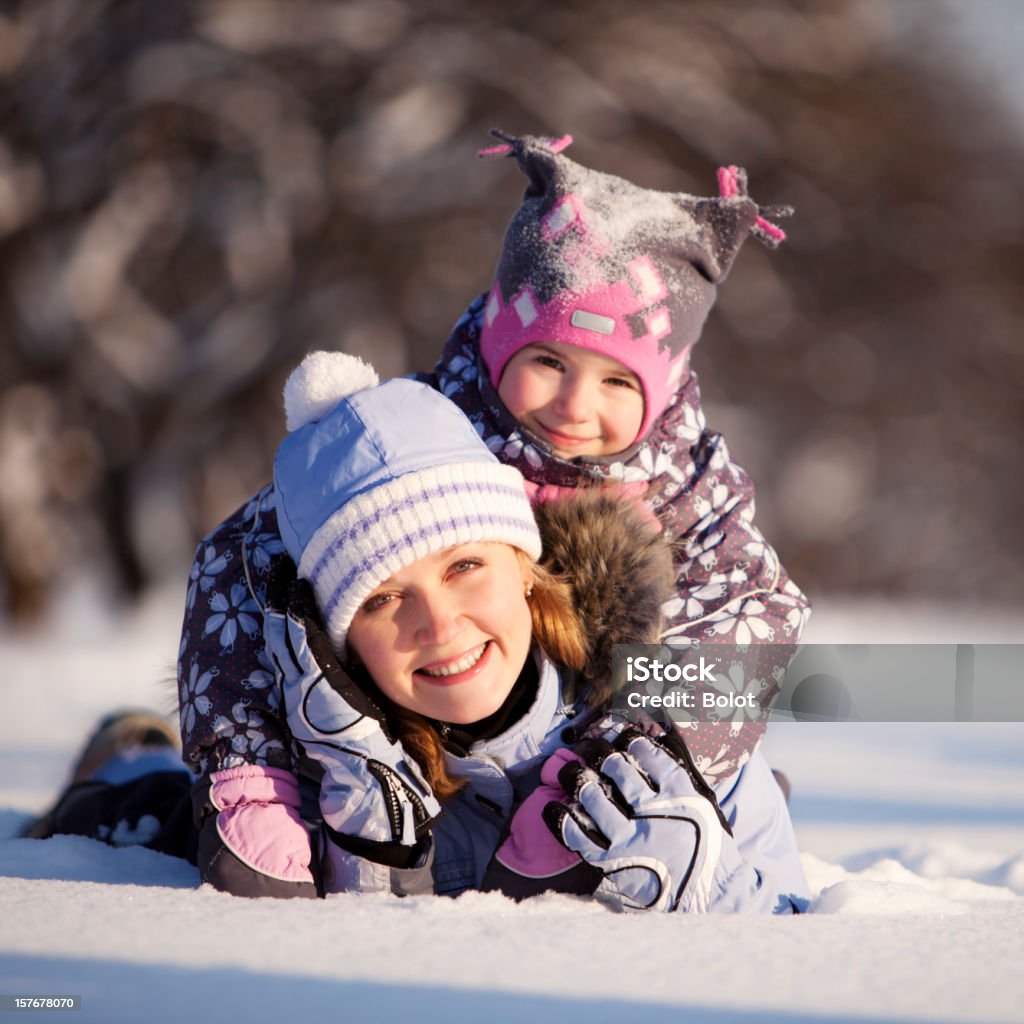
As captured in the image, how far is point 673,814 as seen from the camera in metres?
1.27

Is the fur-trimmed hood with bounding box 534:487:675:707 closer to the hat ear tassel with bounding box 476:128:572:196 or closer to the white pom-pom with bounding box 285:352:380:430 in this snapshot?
the white pom-pom with bounding box 285:352:380:430

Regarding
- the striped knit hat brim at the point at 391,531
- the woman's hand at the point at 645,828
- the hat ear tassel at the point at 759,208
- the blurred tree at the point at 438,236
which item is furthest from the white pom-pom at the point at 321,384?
the blurred tree at the point at 438,236

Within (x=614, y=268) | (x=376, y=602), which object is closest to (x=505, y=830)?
(x=376, y=602)

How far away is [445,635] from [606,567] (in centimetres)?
27

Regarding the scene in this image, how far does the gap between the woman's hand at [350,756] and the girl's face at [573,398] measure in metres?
0.46

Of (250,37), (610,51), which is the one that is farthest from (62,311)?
(610,51)

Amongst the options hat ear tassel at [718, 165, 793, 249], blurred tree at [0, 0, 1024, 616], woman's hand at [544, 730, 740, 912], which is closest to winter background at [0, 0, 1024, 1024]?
blurred tree at [0, 0, 1024, 616]

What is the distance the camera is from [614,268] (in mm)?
1720

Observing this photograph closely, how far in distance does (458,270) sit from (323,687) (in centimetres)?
466

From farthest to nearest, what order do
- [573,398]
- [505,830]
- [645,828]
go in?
[573,398] → [505,830] → [645,828]

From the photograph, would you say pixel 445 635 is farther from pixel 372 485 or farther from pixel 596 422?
pixel 596 422

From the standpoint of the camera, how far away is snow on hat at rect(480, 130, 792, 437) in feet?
5.59

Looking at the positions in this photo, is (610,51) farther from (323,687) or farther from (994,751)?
(323,687)

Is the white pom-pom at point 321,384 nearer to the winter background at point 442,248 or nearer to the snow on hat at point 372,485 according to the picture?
the snow on hat at point 372,485
